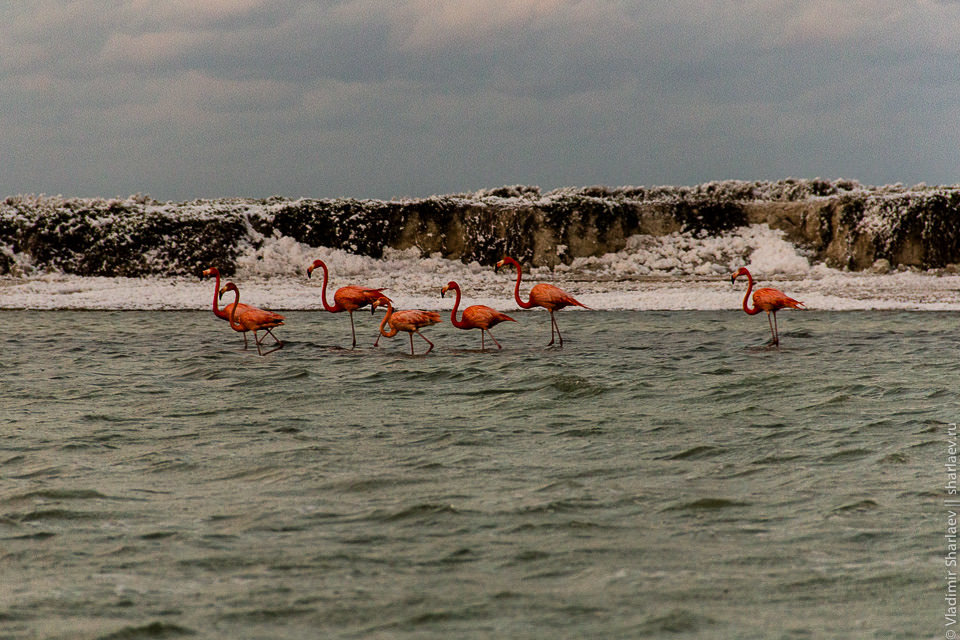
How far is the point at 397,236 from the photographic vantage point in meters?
25.5

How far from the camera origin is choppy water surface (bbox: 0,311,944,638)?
16.7ft

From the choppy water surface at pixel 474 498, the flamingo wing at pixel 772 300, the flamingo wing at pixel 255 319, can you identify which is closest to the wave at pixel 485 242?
the flamingo wing at pixel 772 300

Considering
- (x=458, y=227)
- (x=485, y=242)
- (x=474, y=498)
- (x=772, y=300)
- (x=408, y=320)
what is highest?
(x=458, y=227)

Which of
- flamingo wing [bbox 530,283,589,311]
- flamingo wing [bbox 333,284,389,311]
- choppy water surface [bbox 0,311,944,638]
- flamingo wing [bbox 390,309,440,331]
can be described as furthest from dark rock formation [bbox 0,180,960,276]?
choppy water surface [bbox 0,311,944,638]

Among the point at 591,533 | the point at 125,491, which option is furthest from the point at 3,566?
the point at 591,533

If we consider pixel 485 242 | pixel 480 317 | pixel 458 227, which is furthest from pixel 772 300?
pixel 458 227

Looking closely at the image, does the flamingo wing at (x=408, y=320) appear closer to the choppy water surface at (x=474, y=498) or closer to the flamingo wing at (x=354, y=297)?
the choppy water surface at (x=474, y=498)

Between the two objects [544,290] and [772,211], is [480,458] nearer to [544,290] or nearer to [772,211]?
[544,290]

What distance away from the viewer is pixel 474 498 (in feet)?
22.7

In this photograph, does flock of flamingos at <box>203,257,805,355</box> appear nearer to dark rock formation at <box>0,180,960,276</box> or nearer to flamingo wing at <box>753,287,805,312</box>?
flamingo wing at <box>753,287,805,312</box>

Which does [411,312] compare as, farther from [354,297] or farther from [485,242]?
[485,242]

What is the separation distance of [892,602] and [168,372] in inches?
374

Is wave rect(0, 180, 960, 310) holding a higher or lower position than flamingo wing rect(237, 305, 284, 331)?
higher

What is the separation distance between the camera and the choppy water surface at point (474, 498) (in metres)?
5.08
